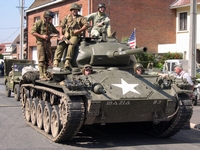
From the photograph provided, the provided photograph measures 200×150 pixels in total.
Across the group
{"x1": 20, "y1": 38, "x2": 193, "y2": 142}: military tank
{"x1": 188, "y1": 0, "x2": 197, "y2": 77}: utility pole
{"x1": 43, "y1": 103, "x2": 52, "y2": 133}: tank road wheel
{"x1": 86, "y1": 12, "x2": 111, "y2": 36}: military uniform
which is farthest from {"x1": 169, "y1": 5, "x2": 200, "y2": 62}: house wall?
{"x1": 43, "y1": 103, "x2": 52, "y2": 133}: tank road wheel

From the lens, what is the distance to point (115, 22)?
90.6 ft

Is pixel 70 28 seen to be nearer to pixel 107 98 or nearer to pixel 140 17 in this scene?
pixel 107 98

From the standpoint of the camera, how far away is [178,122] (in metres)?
8.81

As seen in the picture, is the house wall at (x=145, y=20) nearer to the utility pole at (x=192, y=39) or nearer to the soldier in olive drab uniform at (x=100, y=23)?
the utility pole at (x=192, y=39)

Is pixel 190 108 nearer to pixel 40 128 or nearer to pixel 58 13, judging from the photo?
pixel 40 128

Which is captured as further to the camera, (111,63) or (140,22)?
(140,22)

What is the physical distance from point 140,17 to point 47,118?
67.0 ft

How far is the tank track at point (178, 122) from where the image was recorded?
8.70 metres

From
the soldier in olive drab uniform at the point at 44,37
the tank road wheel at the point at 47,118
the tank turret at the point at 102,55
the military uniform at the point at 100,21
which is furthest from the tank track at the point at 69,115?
the military uniform at the point at 100,21

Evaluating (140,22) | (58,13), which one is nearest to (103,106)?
(140,22)

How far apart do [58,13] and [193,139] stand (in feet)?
75.2

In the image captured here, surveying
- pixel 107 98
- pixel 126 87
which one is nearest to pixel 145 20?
pixel 126 87

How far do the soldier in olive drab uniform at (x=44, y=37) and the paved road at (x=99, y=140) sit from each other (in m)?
1.78

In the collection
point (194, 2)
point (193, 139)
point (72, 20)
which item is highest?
point (194, 2)
